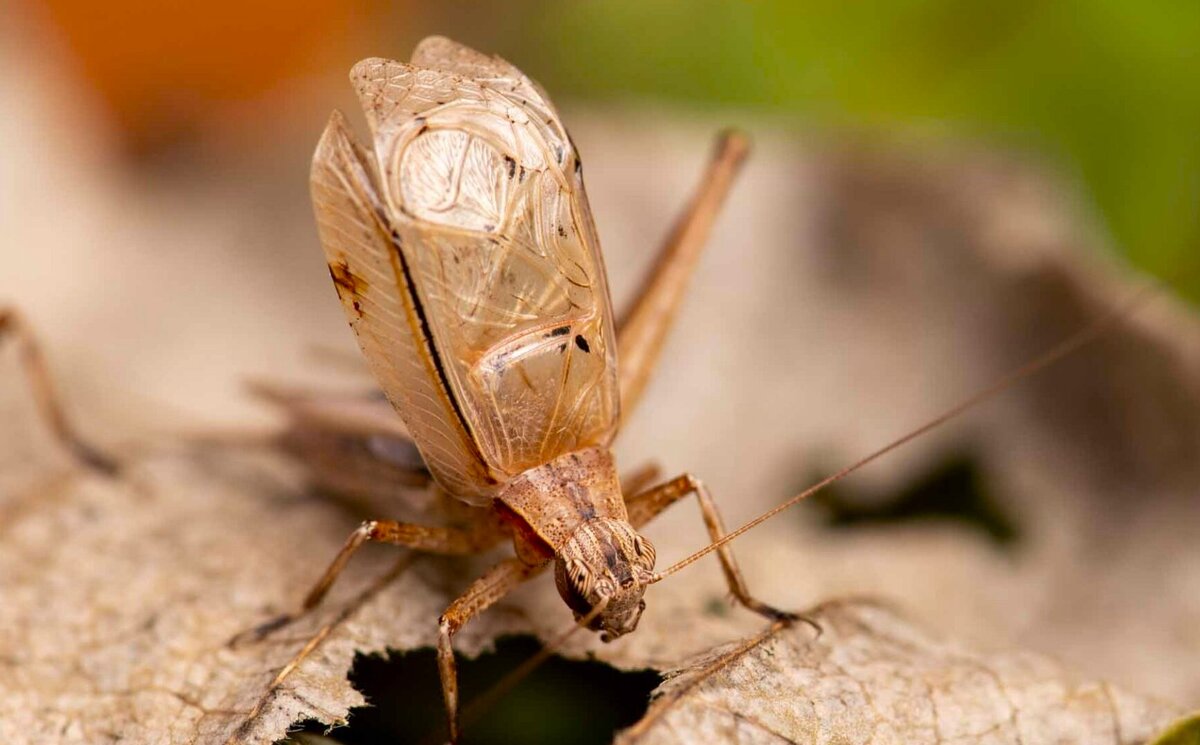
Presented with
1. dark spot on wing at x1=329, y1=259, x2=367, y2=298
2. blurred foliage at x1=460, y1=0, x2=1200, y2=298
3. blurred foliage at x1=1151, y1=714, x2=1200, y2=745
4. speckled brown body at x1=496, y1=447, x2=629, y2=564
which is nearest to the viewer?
blurred foliage at x1=1151, y1=714, x2=1200, y2=745

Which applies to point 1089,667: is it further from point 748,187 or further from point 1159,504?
point 748,187

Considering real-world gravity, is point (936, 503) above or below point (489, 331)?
below

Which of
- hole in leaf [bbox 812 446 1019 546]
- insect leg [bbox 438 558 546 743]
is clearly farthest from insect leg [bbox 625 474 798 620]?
hole in leaf [bbox 812 446 1019 546]

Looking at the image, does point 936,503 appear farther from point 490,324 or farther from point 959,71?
point 959,71

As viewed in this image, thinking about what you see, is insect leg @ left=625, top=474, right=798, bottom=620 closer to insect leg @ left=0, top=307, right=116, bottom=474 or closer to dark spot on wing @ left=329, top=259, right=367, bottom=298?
dark spot on wing @ left=329, top=259, right=367, bottom=298

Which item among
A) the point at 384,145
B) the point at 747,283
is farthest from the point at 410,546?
the point at 747,283

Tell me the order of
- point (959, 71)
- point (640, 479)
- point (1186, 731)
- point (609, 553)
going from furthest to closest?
1. point (959, 71)
2. point (640, 479)
3. point (609, 553)
4. point (1186, 731)

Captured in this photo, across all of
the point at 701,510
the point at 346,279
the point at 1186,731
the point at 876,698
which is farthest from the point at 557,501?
the point at 1186,731
